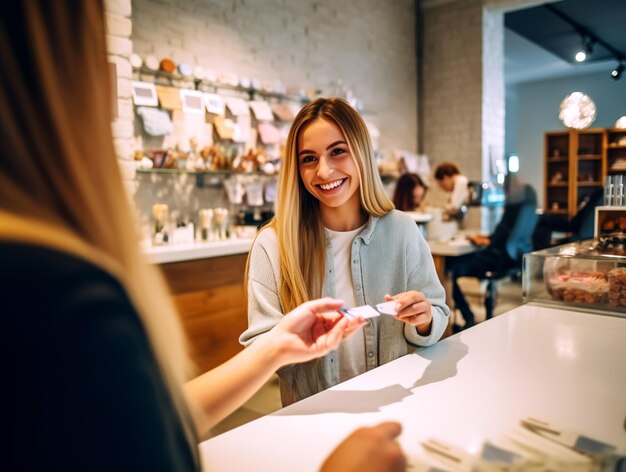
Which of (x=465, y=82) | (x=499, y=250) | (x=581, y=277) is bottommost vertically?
(x=499, y=250)

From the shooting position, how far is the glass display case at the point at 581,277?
72.8 inches

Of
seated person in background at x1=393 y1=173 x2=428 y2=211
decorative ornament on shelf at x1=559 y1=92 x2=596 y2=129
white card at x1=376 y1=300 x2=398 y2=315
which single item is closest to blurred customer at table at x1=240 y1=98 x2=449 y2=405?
white card at x1=376 y1=300 x2=398 y2=315

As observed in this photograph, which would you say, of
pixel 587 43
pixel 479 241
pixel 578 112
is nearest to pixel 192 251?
pixel 479 241

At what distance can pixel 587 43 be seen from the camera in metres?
8.85

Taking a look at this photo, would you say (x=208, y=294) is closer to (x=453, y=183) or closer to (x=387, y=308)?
(x=387, y=308)

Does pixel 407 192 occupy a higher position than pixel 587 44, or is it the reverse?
pixel 587 44

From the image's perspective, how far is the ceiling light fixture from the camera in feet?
24.7

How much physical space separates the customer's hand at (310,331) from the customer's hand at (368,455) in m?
0.33

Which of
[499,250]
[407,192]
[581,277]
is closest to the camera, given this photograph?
[581,277]

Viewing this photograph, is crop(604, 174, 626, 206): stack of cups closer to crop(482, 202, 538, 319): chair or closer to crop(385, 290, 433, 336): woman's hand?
crop(385, 290, 433, 336): woman's hand

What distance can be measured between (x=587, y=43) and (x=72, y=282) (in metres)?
10.4

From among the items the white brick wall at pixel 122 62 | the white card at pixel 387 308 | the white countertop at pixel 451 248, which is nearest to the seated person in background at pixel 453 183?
the white countertop at pixel 451 248

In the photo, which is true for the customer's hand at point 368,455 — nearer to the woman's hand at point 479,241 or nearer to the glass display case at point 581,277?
the glass display case at point 581,277

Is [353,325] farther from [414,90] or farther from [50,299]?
[414,90]
